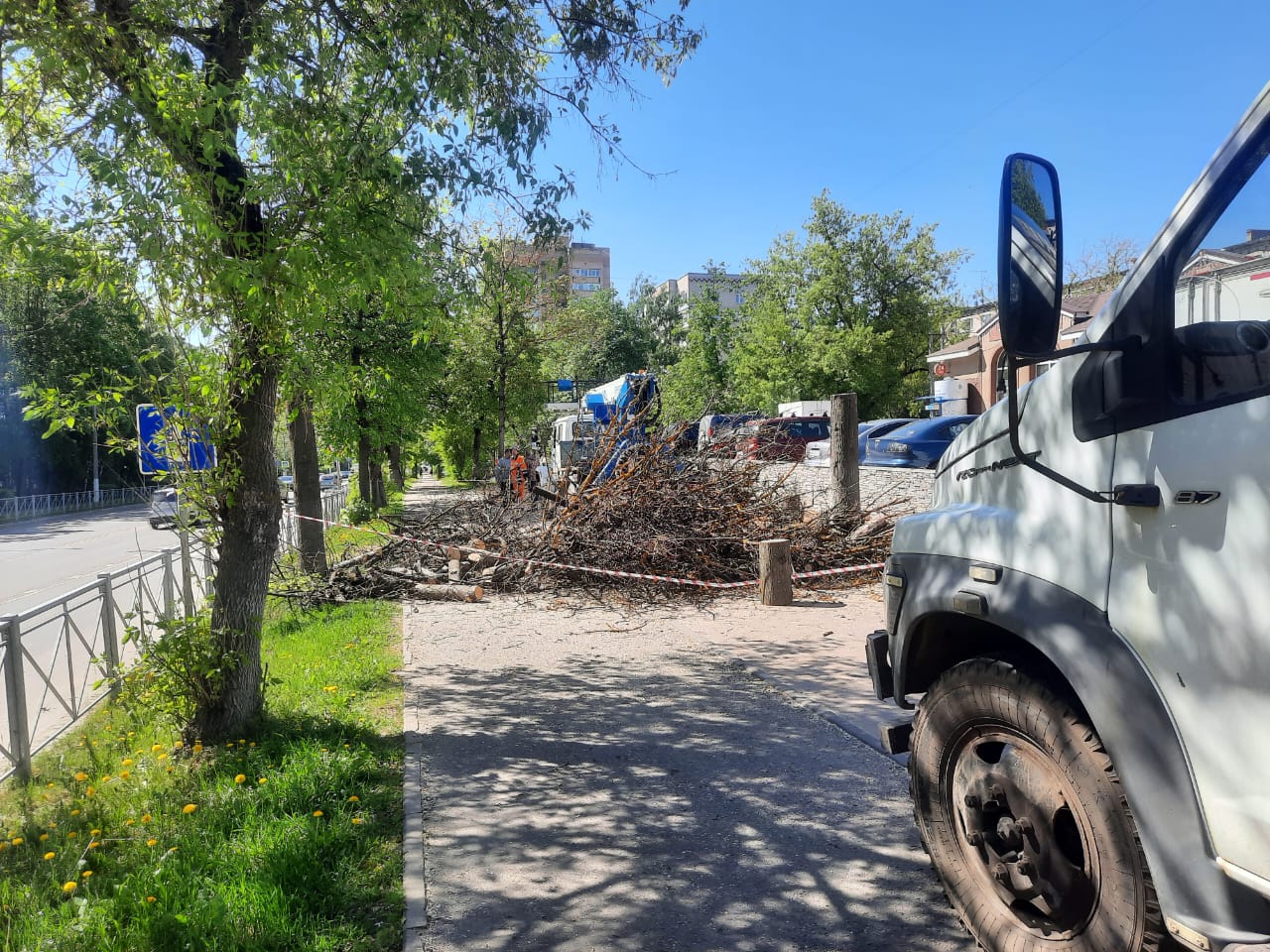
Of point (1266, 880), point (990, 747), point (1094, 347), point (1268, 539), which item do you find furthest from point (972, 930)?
point (1094, 347)

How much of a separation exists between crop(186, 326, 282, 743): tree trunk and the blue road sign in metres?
0.12

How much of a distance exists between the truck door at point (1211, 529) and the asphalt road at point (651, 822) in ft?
5.45

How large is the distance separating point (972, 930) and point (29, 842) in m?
4.35

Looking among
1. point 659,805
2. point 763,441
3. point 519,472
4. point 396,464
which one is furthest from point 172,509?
point 396,464

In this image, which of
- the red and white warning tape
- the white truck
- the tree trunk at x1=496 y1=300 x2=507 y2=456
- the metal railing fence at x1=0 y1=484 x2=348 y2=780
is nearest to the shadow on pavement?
the white truck

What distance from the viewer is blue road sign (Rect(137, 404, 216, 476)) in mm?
5023

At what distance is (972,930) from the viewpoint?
9.32ft

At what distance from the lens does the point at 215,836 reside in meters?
3.95

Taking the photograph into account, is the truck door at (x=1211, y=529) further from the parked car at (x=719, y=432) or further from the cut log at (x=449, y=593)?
the parked car at (x=719, y=432)

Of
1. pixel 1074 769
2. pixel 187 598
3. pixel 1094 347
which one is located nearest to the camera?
pixel 1094 347

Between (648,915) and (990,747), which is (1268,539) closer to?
(990,747)

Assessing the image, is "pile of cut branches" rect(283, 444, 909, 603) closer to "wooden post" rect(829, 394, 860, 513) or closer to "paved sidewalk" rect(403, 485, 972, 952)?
"wooden post" rect(829, 394, 860, 513)

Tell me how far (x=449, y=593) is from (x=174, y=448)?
5715 mm

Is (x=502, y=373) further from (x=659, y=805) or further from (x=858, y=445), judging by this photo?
(x=659, y=805)
